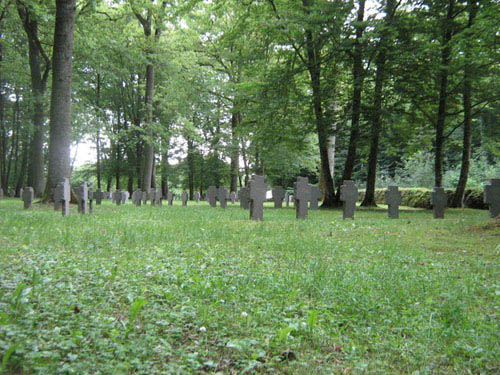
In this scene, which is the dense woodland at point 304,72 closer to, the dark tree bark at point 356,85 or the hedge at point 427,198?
the dark tree bark at point 356,85

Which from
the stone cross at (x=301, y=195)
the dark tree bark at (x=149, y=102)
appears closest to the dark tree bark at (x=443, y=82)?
the stone cross at (x=301, y=195)

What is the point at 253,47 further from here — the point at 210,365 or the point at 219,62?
the point at 210,365

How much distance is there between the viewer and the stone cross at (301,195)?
33.4 ft

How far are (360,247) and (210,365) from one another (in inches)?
171

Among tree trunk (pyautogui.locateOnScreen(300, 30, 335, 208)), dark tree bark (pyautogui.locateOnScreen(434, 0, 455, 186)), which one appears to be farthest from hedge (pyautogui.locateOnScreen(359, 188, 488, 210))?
tree trunk (pyautogui.locateOnScreen(300, 30, 335, 208))

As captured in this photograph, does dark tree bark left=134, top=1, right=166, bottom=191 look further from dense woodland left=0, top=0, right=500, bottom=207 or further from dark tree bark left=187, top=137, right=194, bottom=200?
dark tree bark left=187, top=137, right=194, bottom=200

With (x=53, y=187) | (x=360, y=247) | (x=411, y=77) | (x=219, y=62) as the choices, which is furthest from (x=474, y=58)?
(x=219, y=62)

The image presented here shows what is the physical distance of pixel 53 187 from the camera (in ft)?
41.3

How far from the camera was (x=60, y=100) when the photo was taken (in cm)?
1265

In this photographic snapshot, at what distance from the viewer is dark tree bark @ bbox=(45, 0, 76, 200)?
1252 centimetres

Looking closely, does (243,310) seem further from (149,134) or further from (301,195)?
(149,134)


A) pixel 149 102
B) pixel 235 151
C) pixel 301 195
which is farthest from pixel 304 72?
pixel 149 102

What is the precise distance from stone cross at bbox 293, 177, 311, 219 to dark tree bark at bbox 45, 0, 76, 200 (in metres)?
8.40

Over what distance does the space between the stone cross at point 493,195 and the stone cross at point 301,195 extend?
4.76 m
